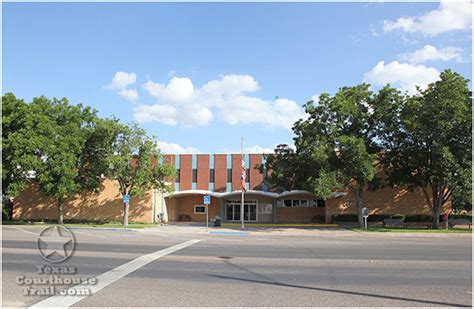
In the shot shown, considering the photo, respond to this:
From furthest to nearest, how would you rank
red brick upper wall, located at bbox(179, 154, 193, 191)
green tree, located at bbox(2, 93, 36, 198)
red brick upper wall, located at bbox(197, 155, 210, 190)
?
red brick upper wall, located at bbox(179, 154, 193, 191)
red brick upper wall, located at bbox(197, 155, 210, 190)
green tree, located at bbox(2, 93, 36, 198)

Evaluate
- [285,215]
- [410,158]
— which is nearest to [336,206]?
[285,215]

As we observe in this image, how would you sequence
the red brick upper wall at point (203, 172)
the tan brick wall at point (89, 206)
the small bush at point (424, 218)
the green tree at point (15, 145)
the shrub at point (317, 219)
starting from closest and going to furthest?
the green tree at point (15, 145) → the small bush at point (424, 218) → the tan brick wall at point (89, 206) → the shrub at point (317, 219) → the red brick upper wall at point (203, 172)

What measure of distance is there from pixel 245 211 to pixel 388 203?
14750 mm

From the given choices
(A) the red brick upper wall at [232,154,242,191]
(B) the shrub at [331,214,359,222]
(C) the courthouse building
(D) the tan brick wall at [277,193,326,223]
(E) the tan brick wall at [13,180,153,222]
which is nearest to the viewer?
(B) the shrub at [331,214,359,222]

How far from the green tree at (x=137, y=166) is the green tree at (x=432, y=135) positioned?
60.6 feet

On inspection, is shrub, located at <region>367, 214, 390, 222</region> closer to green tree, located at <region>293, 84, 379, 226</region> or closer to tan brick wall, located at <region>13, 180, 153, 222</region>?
green tree, located at <region>293, 84, 379, 226</region>

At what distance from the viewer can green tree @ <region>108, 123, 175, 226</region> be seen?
111 ft

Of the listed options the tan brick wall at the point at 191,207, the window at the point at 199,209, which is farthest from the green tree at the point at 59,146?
the window at the point at 199,209

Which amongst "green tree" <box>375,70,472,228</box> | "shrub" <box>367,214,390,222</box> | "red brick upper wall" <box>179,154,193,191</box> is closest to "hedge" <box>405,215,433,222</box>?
"shrub" <box>367,214,390,222</box>

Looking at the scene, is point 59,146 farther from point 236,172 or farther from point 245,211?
point 245,211

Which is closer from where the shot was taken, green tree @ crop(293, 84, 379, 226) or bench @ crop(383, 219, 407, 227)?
green tree @ crop(293, 84, 379, 226)

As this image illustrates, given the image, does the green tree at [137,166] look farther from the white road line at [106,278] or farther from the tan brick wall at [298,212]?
the white road line at [106,278]

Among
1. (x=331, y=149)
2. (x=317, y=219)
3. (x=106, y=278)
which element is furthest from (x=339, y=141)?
(x=106, y=278)

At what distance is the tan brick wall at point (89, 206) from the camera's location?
39041 millimetres
